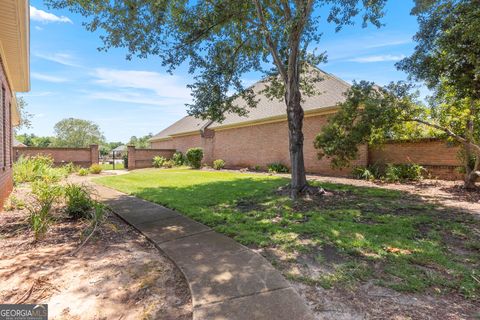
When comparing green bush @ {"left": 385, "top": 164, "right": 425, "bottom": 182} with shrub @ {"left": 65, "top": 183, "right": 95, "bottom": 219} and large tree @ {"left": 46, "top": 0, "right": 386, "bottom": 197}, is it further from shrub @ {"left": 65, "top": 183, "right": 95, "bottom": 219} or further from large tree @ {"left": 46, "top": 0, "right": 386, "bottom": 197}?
shrub @ {"left": 65, "top": 183, "right": 95, "bottom": 219}

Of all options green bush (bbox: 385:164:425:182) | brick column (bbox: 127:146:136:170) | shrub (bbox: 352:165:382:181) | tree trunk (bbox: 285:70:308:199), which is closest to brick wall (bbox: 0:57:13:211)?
tree trunk (bbox: 285:70:308:199)

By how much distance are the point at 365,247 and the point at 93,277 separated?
148 inches

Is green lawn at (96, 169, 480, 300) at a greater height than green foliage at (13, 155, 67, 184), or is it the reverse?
green foliage at (13, 155, 67, 184)

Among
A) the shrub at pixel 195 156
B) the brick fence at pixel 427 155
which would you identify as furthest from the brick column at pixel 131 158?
the brick fence at pixel 427 155

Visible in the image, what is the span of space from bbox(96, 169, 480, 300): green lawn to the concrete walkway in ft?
1.07

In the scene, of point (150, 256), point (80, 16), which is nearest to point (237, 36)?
point (80, 16)

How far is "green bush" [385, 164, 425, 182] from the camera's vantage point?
1114 cm

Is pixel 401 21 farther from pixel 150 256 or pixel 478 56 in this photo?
pixel 150 256

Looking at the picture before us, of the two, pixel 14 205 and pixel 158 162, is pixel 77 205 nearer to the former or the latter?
pixel 14 205

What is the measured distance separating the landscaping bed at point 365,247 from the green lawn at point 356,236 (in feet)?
0.04

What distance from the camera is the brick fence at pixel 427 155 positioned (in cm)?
1076

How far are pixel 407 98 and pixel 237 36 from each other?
6.28 m

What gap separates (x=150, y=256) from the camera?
385cm

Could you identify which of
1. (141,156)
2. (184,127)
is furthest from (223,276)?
(184,127)
